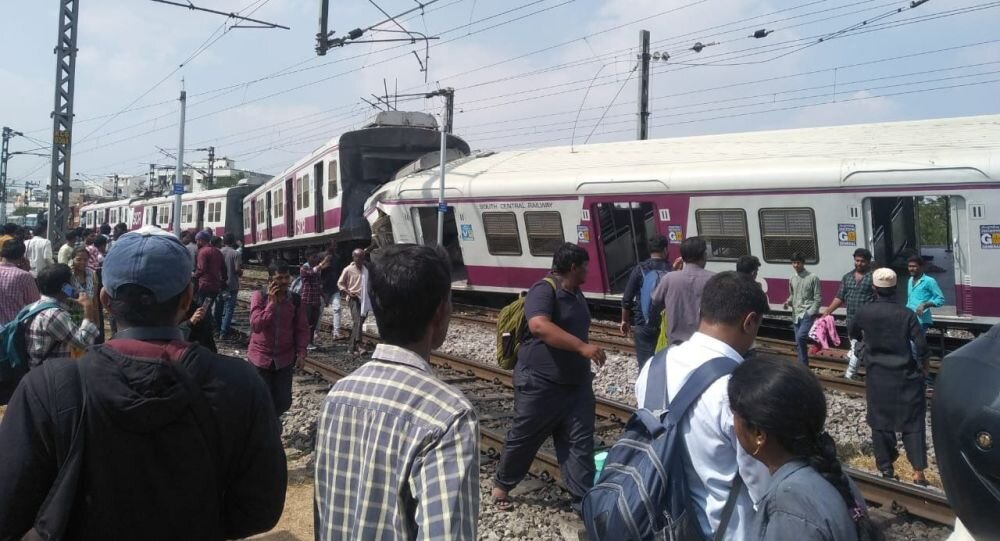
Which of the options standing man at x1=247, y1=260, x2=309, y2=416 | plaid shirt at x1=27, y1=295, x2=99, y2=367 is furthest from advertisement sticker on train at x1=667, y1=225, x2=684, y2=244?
plaid shirt at x1=27, y1=295, x2=99, y2=367

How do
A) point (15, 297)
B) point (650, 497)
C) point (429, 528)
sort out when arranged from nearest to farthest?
point (429, 528) → point (650, 497) → point (15, 297)

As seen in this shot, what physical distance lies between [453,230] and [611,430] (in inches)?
418

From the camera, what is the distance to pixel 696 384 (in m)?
2.49

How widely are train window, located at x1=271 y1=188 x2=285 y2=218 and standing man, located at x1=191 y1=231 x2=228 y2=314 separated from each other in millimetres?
10164

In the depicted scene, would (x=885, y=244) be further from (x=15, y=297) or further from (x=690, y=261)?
(x=15, y=297)

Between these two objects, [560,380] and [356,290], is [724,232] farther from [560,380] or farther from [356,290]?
[560,380]

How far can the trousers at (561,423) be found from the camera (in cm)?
453

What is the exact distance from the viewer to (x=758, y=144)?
1273cm

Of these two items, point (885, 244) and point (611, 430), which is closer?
point (611, 430)

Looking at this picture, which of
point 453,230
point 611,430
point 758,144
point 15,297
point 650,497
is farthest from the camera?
point 453,230

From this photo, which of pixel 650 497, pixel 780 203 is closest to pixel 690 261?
pixel 650 497

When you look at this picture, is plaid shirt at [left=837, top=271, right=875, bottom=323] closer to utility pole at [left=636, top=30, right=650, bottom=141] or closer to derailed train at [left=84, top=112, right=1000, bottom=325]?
derailed train at [left=84, top=112, right=1000, bottom=325]

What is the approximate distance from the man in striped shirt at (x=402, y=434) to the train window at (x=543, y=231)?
11.5m

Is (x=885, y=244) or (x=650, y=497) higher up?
(x=885, y=244)
